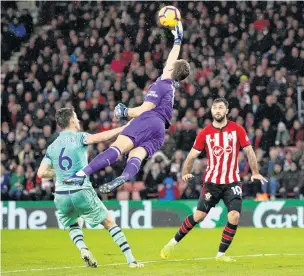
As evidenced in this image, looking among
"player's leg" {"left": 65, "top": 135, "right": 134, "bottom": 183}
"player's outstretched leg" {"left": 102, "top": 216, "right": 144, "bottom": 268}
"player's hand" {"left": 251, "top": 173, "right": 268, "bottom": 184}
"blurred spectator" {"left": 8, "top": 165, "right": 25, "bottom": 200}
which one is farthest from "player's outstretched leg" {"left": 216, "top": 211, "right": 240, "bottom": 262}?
"blurred spectator" {"left": 8, "top": 165, "right": 25, "bottom": 200}

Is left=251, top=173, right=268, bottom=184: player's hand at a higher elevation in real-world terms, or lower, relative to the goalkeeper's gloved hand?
lower

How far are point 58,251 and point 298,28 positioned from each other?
37.4 ft

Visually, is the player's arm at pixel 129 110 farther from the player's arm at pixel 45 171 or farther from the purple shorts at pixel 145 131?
the player's arm at pixel 45 171

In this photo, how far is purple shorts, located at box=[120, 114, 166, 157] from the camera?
39.3 feet

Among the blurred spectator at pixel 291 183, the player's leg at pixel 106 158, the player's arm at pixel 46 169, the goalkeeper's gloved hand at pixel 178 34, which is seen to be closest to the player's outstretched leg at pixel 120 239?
the player's leg at pixel 106 158

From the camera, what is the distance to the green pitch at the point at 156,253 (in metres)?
11.9

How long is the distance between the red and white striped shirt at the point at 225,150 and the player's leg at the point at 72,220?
215cm

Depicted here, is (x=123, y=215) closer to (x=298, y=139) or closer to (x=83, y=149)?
(x=298, y=139)

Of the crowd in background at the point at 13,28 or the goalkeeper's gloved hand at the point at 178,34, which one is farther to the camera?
the crowd in background at the point at 13,28

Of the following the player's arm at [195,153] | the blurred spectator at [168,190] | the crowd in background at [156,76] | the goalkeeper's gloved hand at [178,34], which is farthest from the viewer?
the crowd in background at [156,76]

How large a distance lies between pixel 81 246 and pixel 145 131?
67.1 inches

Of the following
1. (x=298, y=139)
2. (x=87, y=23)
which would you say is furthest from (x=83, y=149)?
(x=87, y=23)

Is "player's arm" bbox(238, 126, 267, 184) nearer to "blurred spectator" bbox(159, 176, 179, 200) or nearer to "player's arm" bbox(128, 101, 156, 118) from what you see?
"player's arm" bbox(128, 101, 156, 118)

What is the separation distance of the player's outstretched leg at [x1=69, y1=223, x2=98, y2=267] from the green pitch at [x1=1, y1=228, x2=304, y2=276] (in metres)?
0.15
